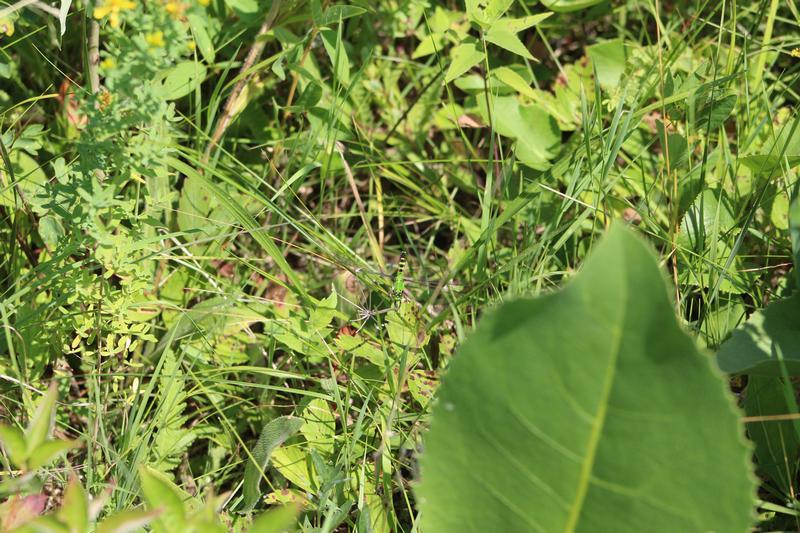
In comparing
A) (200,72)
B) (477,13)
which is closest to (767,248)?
(477,13)

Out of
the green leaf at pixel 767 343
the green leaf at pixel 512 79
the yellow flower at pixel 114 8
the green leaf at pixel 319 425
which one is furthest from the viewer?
the green leaf at pixel 512 79

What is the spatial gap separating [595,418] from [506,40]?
4.17 ft

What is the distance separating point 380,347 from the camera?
2.00m

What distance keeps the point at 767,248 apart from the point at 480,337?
4.60 ft

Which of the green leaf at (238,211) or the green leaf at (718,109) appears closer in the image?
the green leaf at (238,211)

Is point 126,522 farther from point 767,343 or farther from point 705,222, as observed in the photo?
point 705,222

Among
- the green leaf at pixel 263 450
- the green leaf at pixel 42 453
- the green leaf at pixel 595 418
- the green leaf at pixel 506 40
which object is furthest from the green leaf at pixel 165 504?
the green leaf at pixel 506 40

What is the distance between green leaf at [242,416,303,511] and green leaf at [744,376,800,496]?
41.4 inches

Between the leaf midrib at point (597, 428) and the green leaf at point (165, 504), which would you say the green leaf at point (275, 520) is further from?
the leaf midrib at point (597, 428)

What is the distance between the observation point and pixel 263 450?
176 cm

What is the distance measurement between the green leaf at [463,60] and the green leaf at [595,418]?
1137 millimetres

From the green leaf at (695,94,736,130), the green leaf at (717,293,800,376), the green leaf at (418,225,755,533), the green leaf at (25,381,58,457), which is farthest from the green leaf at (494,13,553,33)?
the green leaf at (25,381,58,457)

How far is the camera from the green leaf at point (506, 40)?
2092mm

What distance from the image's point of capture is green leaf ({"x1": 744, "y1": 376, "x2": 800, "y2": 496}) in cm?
176
